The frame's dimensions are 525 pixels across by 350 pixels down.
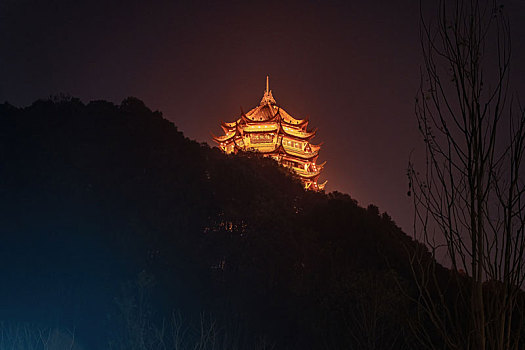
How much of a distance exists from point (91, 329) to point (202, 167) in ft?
14.1

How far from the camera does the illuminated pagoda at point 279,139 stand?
2398 centimetres

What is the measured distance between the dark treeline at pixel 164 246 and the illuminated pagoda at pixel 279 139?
12.7 metres

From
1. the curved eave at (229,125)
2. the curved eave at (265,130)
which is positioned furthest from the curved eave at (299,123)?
the curved eave at (229,125)

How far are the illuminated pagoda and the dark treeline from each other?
12710mm

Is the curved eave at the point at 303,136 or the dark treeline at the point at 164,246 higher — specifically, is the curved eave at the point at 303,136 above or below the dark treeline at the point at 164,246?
above

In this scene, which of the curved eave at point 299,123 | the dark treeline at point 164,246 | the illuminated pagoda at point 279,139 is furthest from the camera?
the curved eave at point 299,123

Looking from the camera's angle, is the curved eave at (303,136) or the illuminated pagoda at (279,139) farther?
the curved eave at (303,136)

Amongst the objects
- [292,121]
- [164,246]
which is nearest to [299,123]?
[292,121]

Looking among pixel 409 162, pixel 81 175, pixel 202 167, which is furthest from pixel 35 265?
pixel 409 162

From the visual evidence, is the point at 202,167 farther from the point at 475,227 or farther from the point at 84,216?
the point at 475,227

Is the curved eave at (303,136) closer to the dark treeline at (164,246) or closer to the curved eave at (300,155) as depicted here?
the curved eave at (300,155)

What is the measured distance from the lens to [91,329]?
8.00 metres

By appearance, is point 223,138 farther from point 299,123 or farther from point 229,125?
point 299,123

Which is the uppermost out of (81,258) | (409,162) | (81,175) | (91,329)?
(81,175)
